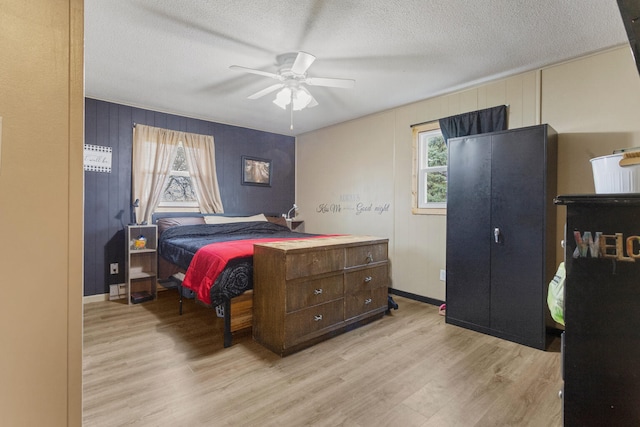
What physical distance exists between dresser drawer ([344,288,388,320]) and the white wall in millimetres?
856

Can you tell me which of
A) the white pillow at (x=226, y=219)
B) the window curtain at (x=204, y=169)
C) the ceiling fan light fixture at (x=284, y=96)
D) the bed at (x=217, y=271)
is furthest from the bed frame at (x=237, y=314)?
the window curtain at (x=204, y=169)

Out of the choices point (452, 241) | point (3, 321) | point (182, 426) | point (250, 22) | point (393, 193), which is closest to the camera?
point (3, 321)

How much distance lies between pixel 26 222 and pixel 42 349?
1.19 ft

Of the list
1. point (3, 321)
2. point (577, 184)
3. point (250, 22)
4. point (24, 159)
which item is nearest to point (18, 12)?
point (24, 159)

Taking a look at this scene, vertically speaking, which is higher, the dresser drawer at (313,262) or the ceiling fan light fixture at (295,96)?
the ceiling fan light fixture at (295,96)

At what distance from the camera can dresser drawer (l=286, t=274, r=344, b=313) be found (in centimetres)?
236

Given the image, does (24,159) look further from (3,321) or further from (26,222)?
(3,321)

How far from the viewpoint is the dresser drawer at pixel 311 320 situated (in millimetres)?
2344

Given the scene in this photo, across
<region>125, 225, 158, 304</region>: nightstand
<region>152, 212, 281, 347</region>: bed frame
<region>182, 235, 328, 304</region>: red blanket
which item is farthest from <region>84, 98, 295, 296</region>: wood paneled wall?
<region>152, 212, 281, 347</region>: bed frame

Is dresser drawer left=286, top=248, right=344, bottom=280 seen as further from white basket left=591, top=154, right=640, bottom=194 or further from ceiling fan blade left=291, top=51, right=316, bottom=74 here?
white basket left=591, top=154, right=640, bottom=194

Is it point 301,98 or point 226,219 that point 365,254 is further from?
point 226,219

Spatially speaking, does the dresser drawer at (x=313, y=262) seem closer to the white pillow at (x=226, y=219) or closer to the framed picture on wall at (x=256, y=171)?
the white pillow at (x=226, y=219)

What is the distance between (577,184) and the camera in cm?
262

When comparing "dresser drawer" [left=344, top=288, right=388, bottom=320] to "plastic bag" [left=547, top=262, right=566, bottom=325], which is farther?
"dresser drawer" [left=344, top=288, right=388, bottom=320]
